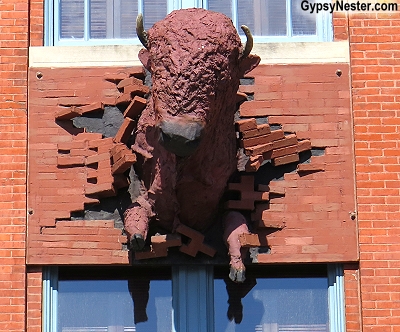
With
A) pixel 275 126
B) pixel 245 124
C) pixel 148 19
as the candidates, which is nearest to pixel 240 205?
pixel 245 124

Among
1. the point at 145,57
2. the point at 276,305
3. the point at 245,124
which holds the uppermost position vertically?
the point at 145,57

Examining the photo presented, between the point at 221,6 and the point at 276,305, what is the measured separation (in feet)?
9.54

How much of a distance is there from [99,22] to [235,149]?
6.78ft

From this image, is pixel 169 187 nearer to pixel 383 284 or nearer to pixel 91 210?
pixel 91 210

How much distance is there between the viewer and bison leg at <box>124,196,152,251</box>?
37.4ft

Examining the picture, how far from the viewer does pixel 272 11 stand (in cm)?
1286

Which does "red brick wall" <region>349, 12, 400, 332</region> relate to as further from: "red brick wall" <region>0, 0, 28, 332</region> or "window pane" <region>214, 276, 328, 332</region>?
"red brick wall" <region>0, 0, 28, 332</region>

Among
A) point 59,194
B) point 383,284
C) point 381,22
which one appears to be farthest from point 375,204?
point 59,194

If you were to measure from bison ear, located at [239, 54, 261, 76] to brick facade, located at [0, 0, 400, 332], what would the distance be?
A: 1.00 m

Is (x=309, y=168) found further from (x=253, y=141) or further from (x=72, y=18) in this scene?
(x=72, y=18)

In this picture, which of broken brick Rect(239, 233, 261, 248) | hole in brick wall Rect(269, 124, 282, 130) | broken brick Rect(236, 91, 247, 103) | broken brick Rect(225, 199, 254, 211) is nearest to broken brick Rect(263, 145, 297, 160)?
hole in brick wall Rect(269, 124, 282, 130)

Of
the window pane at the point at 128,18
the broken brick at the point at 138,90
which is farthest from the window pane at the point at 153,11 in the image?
the broken brick at the point at 138,90

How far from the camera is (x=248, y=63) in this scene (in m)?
11.2

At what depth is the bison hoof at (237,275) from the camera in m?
11.2
